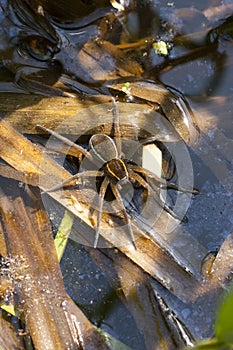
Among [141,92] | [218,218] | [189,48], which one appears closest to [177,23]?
[189,48]

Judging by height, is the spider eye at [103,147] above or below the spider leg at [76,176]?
above

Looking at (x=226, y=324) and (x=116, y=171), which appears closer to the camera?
(x=226, y=324)

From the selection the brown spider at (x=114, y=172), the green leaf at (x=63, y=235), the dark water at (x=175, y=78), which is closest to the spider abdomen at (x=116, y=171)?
the brown spider at (x=114, y=172)

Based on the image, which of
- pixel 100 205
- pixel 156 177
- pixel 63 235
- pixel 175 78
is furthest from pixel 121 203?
pixel 175 78

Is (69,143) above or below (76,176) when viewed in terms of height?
above

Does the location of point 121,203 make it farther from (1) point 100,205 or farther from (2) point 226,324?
(2) point 226,324

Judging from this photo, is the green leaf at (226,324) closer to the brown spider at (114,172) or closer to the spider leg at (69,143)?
the brown spider at (114,172)

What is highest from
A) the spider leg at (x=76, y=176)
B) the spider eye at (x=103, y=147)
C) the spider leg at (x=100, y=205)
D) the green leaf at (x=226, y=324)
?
Result: the green leaf at (x=226, y=324)
